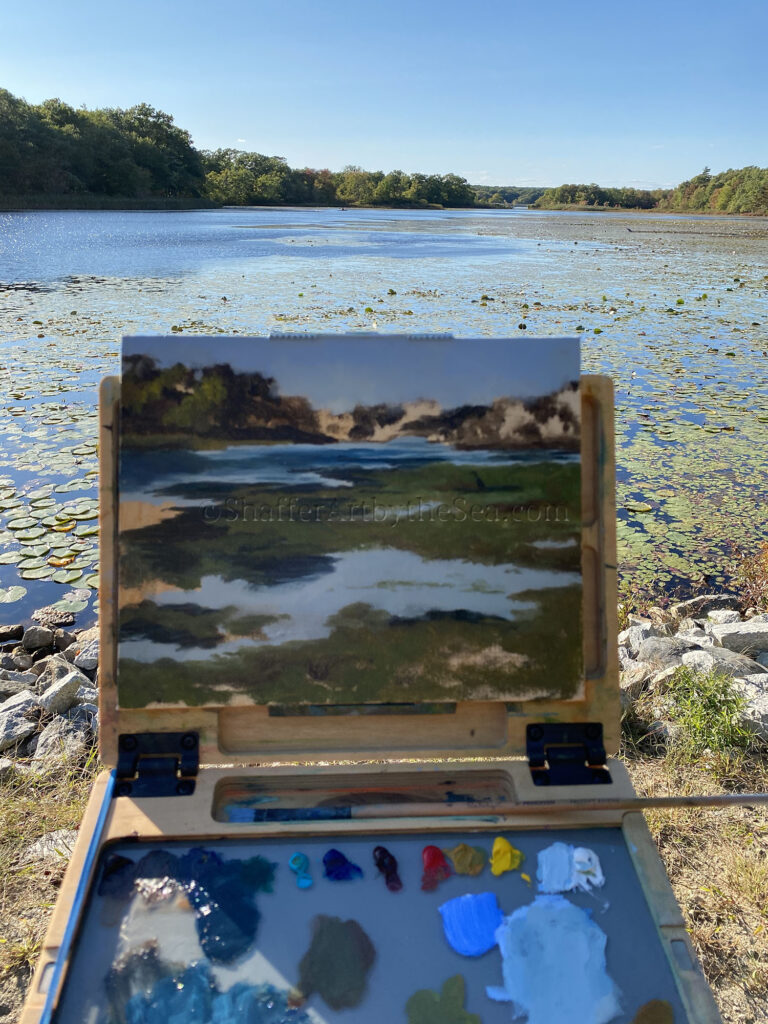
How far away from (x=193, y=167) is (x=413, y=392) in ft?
207

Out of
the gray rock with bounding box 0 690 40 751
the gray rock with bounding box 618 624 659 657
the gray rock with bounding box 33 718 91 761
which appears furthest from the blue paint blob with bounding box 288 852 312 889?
the gray rock with bounding box 618 624 659 657

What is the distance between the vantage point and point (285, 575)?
44.6 inches

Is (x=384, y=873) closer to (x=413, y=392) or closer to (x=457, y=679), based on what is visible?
(x=457, y=679)

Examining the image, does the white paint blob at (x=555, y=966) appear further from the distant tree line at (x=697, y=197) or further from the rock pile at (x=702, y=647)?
the distant tree line at (x=697, y=197)

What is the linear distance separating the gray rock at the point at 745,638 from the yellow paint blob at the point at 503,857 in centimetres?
207

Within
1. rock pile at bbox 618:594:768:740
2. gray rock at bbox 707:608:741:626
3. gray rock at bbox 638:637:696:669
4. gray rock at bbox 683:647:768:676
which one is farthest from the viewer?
gray rock at bbox 707:608:741:626

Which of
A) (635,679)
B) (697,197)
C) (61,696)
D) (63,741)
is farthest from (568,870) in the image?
(697,197)

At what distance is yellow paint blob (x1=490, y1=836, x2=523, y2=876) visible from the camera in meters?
1.03

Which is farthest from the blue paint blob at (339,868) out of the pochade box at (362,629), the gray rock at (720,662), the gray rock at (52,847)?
the gray rock at (720,662)

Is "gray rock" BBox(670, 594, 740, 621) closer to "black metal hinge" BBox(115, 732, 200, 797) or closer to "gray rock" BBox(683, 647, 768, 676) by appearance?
"gray rock" BBox(683, 647, 768, 676)

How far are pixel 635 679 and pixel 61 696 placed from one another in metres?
1.86

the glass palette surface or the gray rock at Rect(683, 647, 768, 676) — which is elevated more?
the glass palette surface

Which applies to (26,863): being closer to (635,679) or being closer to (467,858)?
(467,858)

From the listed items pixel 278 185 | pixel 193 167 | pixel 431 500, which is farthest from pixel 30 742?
pixel 278 185
